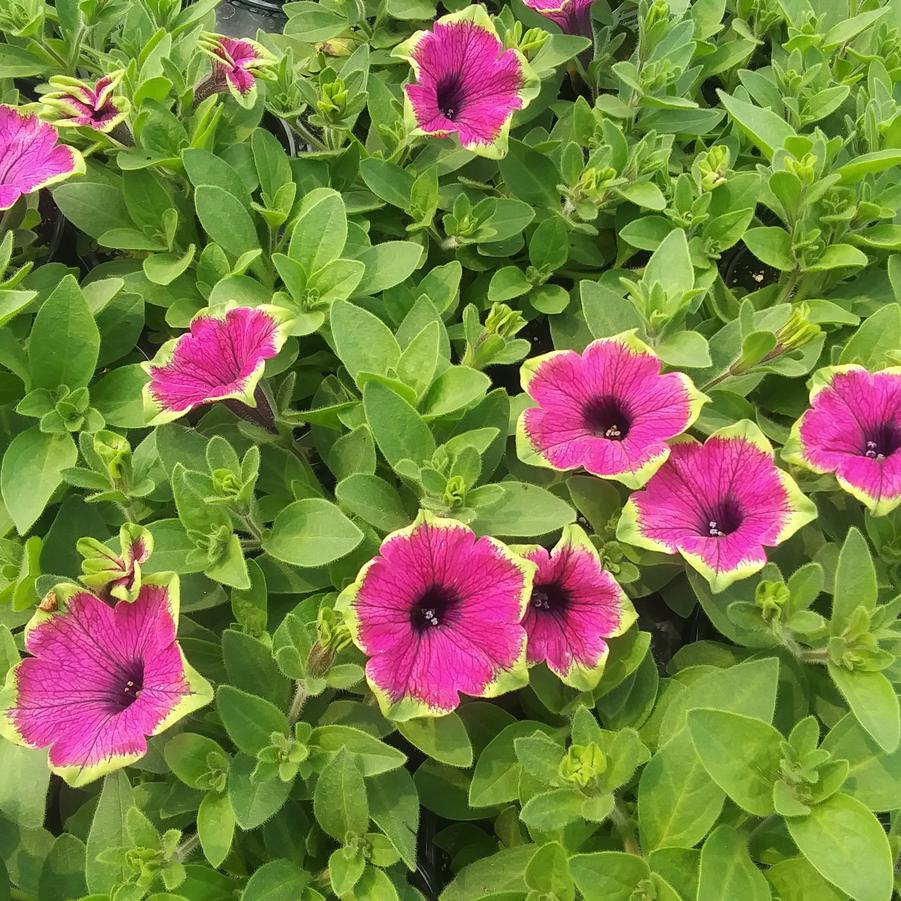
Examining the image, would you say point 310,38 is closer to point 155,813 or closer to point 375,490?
point 375,490

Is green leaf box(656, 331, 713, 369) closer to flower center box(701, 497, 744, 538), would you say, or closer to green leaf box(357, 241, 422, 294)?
flower center box(701, 497, 744, 538)

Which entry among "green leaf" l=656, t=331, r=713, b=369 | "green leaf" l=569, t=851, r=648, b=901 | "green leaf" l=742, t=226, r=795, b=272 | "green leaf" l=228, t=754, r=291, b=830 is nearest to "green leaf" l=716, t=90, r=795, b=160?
"green leaf" l=742, t=226, r=795, b=272

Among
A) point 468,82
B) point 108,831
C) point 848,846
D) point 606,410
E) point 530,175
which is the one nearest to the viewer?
point 848,846

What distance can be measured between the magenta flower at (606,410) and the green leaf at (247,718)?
0.46 meters

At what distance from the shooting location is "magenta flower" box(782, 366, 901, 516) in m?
1.01

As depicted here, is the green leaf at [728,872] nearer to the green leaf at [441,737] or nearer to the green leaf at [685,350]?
the green leaf at [441,737]

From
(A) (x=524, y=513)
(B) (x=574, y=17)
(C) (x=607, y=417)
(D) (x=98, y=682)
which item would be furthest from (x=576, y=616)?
(B) (x=574, y=17)

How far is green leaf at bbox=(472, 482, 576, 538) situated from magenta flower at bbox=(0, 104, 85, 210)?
825 mm

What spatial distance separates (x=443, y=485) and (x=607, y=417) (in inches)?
10.3

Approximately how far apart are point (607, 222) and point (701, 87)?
20.5 inches

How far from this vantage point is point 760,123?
4.46ft

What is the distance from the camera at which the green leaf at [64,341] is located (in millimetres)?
1146

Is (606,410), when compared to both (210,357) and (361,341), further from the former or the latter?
(210,357)

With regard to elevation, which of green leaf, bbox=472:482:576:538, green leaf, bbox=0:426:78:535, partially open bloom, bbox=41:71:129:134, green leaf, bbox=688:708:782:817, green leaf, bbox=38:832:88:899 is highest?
partially open bloom, bbox=41:71:129:134
